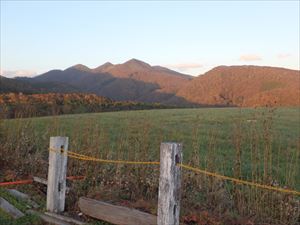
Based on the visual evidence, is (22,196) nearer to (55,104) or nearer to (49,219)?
(49,219)

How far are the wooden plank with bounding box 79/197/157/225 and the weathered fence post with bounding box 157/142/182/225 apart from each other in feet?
1.80

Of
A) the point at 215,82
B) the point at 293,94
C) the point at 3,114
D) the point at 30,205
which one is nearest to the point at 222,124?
the point at 3,114

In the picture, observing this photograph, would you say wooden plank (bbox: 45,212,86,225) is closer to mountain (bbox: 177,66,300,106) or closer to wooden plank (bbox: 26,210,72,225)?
wooden plank (bbox: 26,210,72,225)

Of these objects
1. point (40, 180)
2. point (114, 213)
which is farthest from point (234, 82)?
point (114, 213)

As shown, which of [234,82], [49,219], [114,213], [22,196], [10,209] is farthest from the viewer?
[234,82]

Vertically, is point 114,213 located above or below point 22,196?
above

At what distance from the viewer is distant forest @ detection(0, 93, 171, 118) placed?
15603 millimetres

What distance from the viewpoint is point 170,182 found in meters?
5.20

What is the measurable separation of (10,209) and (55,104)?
2412 centimetres

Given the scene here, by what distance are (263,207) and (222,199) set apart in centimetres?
70

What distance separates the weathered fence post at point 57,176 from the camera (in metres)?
7.34

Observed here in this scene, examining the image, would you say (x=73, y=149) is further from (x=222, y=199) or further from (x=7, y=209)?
(x=222, y=199)

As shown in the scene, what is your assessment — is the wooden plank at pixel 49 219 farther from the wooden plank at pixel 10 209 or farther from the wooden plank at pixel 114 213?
the wooden plank at pixel 114 213

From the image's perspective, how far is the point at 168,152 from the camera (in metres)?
5.19
